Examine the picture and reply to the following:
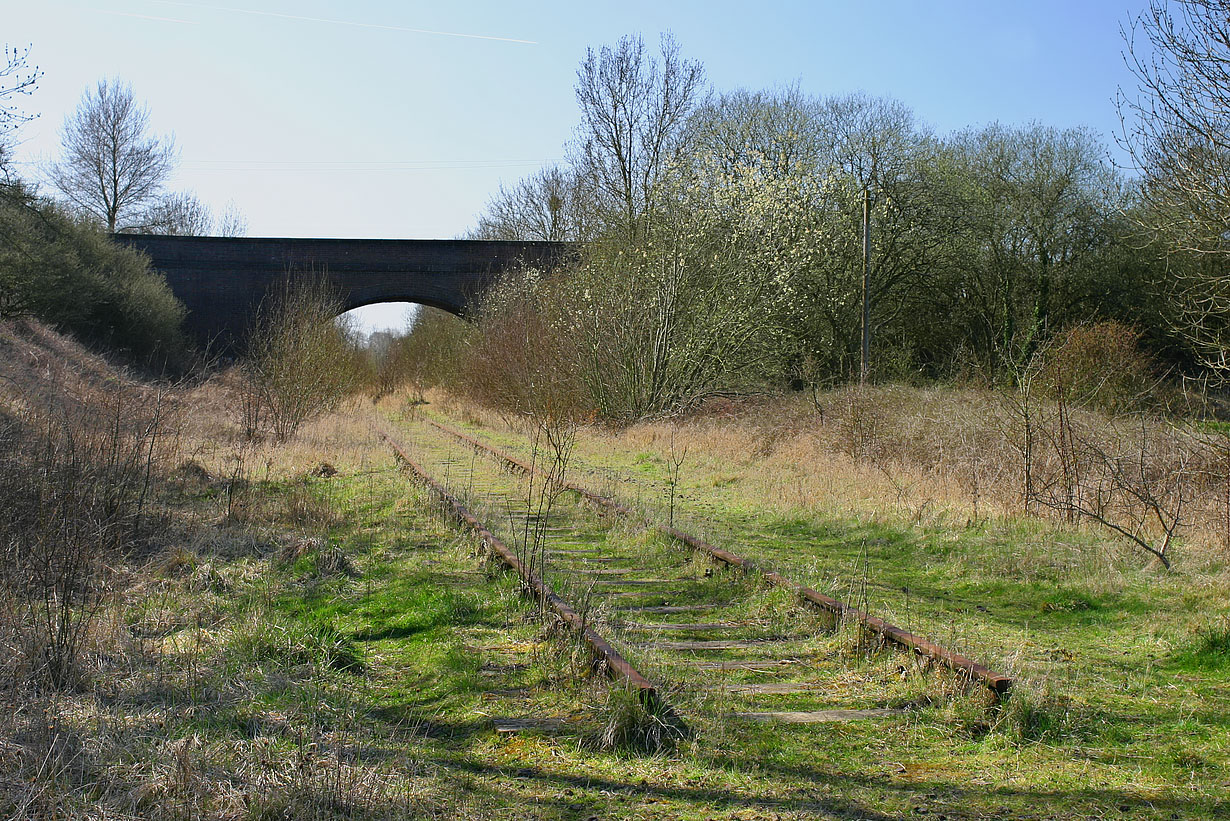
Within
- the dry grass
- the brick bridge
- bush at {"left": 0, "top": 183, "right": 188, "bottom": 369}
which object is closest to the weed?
the dry grass

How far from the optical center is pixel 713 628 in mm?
5535

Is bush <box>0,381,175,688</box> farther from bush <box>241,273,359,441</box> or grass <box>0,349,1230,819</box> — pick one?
bush <box>241,273,359,441</box>

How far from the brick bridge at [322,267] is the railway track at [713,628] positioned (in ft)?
101

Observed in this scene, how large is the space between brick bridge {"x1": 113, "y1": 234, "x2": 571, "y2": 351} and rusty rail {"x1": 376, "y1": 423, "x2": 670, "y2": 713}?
2973 cm

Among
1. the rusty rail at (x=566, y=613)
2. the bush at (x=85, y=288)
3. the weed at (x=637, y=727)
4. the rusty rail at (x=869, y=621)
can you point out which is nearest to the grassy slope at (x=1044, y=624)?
the rusty rail at (x=869, y=621)

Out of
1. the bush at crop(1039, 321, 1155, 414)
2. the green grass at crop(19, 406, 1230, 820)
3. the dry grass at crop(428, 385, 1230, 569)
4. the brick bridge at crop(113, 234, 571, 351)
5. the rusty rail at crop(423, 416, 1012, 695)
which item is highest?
the brick bridge at crop(113, 234, 571, 351)

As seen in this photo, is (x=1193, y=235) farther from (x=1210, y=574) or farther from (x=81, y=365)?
(x=81, y=365)

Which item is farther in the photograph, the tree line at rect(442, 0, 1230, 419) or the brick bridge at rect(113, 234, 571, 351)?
the brick bridge at rect(113, 234, 571, 351)

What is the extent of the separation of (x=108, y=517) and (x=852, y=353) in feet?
77.5

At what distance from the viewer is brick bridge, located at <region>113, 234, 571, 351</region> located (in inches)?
1505

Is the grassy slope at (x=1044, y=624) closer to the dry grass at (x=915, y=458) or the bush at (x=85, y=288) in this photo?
the dry grass at (x=915, y=458)

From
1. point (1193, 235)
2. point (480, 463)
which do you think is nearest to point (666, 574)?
point (1193, 235)

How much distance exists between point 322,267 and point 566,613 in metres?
36.0

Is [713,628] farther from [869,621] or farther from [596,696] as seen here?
[596,696]
